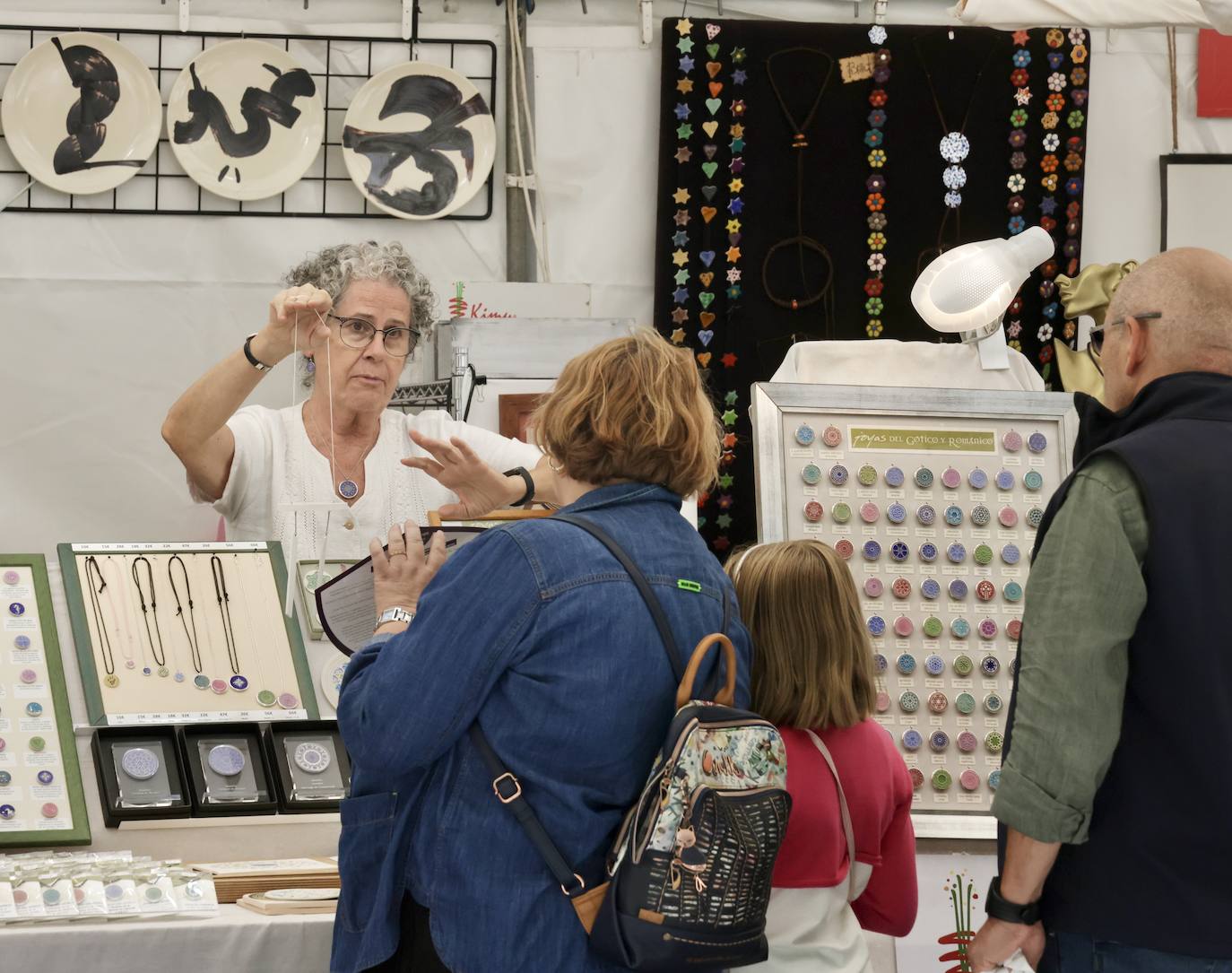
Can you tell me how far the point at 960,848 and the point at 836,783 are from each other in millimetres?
951

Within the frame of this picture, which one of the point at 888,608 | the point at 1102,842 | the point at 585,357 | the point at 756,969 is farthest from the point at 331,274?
the point at 1102,842

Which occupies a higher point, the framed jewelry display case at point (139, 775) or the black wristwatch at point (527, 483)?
the black wristwatch at point (527, 483)

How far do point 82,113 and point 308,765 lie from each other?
86.6 inches

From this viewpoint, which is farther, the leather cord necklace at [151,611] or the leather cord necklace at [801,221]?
the leather cord necklace at [801,221]

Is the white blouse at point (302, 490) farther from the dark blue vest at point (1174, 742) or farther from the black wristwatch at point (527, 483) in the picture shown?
the dark blue vest at point (1174, 742)

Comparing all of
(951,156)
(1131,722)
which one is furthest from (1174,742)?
(951,156)

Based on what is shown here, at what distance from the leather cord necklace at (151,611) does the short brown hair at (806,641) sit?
1007 mm

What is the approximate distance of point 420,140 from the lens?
3.75m

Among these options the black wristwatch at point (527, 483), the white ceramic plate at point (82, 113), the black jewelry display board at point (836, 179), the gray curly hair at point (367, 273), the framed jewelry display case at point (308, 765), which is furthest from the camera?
the black jewelry display board at point (836, 179)

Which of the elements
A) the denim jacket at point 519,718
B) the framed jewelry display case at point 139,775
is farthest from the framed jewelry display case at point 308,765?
the denim jacket at point 519,718

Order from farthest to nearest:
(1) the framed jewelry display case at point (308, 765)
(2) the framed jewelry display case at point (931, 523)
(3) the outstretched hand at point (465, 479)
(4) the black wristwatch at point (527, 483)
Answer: (2) the framed jewelry display case at point (931, 523)
(4) the black wristwatch at point (527, 483)
(3) the outstretched hand at point (465, 479)
(1) the framed jewelry display case at point (308, 765)

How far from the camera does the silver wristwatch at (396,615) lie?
5.59 feet

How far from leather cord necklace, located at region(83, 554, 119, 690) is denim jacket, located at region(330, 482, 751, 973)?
0.84m

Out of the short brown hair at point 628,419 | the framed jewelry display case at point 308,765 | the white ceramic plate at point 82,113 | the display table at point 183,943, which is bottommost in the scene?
the display table at point 183,943
